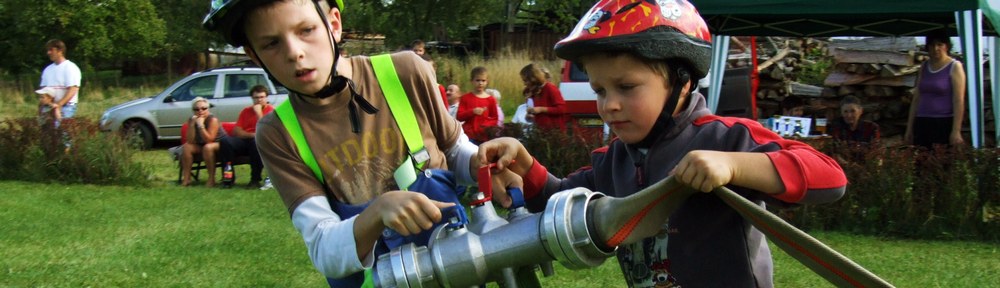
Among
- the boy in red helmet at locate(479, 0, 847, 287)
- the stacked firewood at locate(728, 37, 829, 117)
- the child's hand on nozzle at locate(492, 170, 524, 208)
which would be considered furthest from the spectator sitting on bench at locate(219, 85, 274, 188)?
the boy in red helmet at locate(479, 0, 847, 287)

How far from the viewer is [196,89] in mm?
19391

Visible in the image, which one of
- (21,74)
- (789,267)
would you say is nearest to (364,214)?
(789,267)

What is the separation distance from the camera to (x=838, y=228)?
862cm

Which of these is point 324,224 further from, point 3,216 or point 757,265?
point 3,216

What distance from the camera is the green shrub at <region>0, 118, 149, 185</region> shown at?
1270cm

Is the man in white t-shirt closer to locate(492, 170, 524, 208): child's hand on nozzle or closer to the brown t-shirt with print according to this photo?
the brown t-shirt with print

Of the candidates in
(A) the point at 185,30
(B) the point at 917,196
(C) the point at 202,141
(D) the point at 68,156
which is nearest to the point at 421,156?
(B) the point at 917,196

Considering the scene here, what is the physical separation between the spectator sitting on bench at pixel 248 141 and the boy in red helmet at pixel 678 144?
36.6 ft

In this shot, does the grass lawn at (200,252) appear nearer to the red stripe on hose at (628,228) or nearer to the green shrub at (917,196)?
the green shrub at (917,196)

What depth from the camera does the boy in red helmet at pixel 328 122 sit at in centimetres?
259

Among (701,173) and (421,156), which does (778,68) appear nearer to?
(421,156)

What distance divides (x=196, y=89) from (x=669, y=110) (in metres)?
18.3

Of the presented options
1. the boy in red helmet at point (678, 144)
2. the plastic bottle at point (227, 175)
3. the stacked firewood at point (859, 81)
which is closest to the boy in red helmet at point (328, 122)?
the boy in red helmet at point (678, 144)

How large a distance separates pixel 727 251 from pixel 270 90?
17.3m
